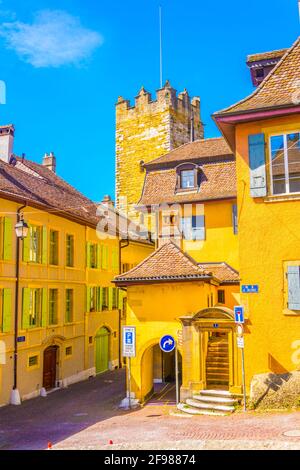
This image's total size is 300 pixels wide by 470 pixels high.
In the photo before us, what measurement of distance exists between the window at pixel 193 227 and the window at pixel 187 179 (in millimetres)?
1746

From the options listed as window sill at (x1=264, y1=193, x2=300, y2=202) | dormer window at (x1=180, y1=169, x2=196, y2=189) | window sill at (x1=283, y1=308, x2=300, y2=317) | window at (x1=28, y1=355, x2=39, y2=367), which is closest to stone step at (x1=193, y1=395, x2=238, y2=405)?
window sill at (x1=283, y1=308, x2=300, y2=317)

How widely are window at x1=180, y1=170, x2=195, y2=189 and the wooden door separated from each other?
10339mm

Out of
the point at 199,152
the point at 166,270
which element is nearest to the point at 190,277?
the point at 166,270

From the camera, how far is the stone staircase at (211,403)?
15023 mm

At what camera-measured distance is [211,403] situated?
51.3ft

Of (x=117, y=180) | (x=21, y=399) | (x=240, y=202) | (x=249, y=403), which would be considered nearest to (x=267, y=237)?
(x=240, y=202)

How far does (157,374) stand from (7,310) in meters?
7.63

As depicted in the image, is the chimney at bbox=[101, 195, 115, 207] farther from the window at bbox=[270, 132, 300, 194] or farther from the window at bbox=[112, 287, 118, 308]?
the window at bbox=[270, 132, 300, 194]

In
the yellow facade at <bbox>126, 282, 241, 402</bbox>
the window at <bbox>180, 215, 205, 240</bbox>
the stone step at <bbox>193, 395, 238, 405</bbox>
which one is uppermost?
the window at <bbox>180, 215, 205, 240</bbox>

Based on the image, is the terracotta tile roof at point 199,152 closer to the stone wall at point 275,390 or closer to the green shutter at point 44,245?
the green shutter at point 44,245

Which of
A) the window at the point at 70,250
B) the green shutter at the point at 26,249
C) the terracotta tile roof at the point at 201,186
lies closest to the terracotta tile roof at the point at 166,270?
the green shutter at the point at 26,249

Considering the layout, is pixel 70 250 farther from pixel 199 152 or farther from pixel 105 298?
pixel 199 152

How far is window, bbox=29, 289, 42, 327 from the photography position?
852 inches
